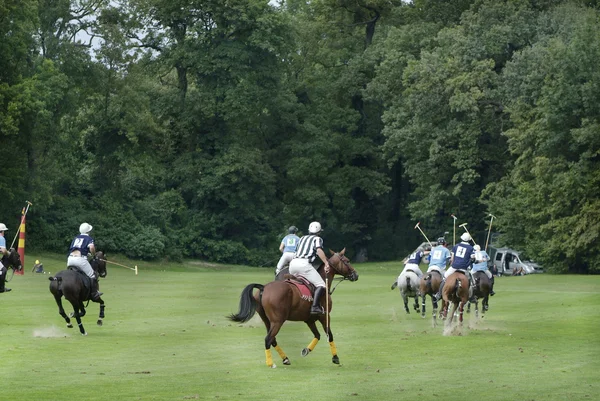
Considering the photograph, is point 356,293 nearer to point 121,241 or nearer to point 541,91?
point 541,91

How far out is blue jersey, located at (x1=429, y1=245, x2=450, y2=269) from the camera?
1173 inches

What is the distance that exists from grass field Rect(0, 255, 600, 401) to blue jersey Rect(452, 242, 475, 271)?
156 centimetres

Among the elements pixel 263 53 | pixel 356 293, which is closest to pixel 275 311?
pixel 356 293

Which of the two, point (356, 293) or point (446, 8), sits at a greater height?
point (446, 8)

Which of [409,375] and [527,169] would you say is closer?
[409,375]

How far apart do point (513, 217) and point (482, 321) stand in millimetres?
35997

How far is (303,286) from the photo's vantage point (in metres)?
19.7

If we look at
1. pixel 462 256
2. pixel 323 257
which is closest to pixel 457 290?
pixel 462 256

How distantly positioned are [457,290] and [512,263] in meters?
43.4

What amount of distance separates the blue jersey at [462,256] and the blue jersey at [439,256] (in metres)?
3.57

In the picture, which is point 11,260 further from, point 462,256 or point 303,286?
point 303,286

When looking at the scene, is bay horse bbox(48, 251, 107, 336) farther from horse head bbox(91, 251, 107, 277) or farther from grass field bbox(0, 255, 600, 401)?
→ horse head bbox(91, 251, 107, 277)

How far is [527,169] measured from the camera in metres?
62.3

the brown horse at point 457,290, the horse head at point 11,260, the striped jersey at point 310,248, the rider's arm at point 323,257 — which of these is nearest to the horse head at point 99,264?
the horse head at point 11,260
